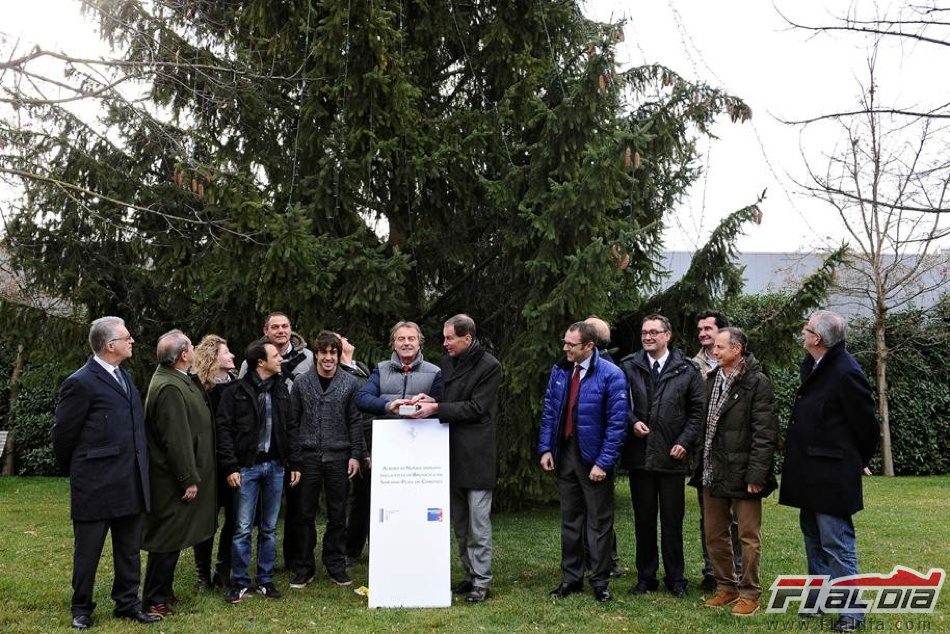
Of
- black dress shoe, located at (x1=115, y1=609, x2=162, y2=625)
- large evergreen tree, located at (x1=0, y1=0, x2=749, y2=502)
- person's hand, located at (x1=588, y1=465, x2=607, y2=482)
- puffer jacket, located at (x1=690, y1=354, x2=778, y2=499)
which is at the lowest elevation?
black dress shoe, located at (x1=115, y1=609, x2=162, y2=625)

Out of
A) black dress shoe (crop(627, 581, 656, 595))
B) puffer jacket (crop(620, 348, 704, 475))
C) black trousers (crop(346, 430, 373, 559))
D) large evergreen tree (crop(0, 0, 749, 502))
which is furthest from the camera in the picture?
large evergreen tree (crop(0, 0, 749, 502))

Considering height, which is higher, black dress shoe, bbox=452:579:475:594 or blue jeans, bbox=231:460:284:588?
blue jeans, bbox=231:460:284:588

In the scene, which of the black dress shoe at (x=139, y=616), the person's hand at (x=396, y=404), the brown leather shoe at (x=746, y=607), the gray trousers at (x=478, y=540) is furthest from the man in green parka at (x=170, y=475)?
the brown leather shoe at (x=746, y=607)

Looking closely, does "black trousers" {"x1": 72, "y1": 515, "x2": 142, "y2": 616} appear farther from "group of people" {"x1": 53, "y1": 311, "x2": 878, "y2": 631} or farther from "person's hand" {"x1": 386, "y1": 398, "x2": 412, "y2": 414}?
"person's hand" {"x1": 386, "y1": 398, "x2": 412, "y2": 414}

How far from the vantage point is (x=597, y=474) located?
5762 millimetres

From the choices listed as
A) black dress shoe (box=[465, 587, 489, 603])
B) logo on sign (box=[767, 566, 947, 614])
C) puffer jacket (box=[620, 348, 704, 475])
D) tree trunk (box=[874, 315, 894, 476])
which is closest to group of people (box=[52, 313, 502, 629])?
black dress shoe (box=[465, 587, 489, 603])

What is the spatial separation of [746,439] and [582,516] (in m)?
1.37

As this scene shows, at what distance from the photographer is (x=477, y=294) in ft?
31.6

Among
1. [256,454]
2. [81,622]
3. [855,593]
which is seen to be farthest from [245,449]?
[855,593]

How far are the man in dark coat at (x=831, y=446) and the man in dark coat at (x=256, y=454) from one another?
138 inches

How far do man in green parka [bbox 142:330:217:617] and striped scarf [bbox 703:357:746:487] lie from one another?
3408 millimetres

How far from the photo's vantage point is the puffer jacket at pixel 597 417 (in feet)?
19.0

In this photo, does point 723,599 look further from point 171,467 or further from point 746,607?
point 171,467

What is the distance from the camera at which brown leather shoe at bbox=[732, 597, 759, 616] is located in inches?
209
